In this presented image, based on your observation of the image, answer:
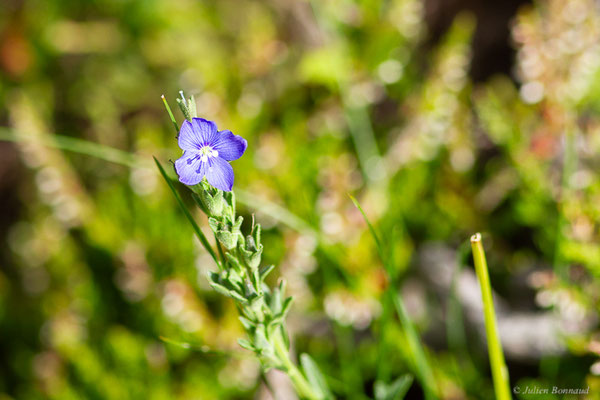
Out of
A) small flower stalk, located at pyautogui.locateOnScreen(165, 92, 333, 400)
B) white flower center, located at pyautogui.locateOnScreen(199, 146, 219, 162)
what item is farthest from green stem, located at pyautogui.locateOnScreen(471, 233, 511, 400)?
white flower center, located at pyautogui.locateOnScreen(199, 146, 219, 162)

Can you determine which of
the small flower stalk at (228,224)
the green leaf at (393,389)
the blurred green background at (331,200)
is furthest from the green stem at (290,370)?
the blurred green background at (331,200)

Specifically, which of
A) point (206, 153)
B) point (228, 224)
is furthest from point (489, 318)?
point (206, 153)

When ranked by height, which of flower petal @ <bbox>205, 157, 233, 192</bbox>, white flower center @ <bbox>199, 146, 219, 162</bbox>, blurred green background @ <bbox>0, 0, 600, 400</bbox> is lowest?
flower petal @ <bbox>205, 157, 233, 192</bbox>

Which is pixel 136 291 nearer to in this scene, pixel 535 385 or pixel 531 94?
pixel 535 385

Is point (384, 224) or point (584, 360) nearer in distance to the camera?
point (584, 360)

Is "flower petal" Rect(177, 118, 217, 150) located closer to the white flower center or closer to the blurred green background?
the white flower center

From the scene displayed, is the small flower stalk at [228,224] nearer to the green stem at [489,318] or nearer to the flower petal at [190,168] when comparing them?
the flower petal at [190,168]

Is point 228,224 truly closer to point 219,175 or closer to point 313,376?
point 219,175

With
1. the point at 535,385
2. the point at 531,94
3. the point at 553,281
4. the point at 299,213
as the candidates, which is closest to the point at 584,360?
the point at 535,385
